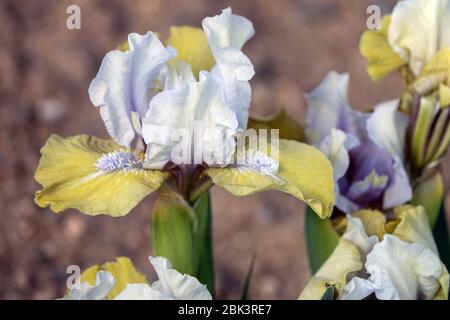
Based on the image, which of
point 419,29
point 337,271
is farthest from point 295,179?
point 419,29

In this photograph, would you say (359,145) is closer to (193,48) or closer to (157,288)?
(193,48)

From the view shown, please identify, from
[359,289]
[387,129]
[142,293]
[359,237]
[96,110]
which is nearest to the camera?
[142,293]

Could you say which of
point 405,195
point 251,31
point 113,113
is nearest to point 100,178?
point 113,113

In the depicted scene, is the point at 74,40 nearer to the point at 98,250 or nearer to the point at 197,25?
the point at 197,25

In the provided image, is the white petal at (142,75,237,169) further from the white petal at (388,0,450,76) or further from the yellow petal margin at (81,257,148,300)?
the white petal at (388,0,450,76)

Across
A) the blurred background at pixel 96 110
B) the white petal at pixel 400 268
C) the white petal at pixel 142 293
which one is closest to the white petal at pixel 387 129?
the white petal at pixel 400 268

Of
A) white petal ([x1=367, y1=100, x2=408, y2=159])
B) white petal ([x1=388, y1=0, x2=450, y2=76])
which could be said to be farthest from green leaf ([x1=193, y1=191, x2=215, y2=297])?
white petal ([x1=388, y1=0, x2=450, y2=76])
